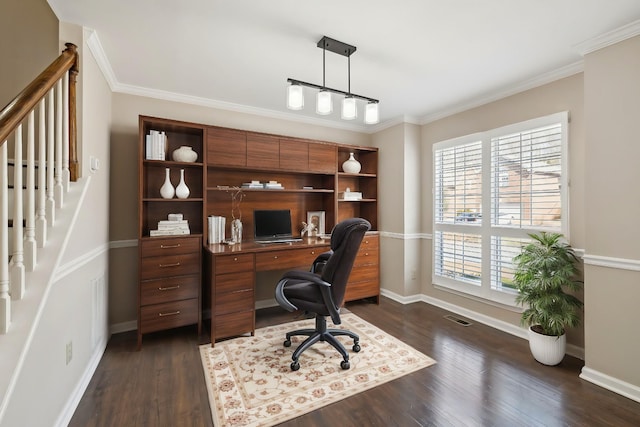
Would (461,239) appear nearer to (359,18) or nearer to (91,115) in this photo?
(359,18)

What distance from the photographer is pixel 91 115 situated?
85.1 inches

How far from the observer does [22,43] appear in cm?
205

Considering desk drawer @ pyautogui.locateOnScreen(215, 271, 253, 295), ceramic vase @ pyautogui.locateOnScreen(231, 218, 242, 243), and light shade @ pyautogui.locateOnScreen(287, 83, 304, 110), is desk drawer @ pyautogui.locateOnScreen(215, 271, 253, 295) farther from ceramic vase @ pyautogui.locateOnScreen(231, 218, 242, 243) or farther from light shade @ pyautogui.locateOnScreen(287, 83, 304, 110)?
light shade @ pyautogui.locateOnScreen(287, 83, 304, 110)

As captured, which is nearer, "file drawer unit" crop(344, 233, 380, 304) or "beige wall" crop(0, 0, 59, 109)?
"beige wall" crop(0, 0, 59, 109)

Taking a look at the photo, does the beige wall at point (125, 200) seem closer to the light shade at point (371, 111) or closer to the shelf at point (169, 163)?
the shelf at point (169, 163)

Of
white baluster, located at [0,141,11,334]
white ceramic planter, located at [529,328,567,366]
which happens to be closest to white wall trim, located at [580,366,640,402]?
white ceramic planter, located at [529,328,567,366]

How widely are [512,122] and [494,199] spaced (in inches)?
31.9

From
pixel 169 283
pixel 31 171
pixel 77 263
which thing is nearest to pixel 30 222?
pixel 31 171

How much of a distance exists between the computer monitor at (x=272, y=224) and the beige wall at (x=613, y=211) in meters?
2.83

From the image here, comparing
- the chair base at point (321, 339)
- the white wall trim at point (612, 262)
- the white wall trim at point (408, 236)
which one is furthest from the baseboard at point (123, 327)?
the white wall trim at point (612, 262)

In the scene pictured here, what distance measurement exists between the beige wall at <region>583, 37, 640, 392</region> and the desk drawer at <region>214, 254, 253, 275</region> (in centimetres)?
282

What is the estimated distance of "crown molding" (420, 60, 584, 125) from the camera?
248 centimetres

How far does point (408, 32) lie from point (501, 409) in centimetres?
262

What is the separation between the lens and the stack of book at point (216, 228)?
3068mm
